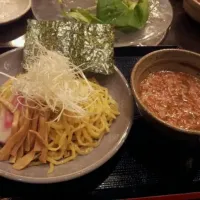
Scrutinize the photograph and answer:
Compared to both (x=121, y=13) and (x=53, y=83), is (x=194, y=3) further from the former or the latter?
(x=53, y=83)

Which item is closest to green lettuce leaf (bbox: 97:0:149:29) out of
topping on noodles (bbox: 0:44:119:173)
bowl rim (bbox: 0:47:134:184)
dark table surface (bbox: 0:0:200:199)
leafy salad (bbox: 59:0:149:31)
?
leafy salad (bbox: 59:0:149:31)

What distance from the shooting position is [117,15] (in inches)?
77.7

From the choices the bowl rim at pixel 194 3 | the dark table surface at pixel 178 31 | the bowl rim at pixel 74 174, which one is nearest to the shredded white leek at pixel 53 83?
the bowl rim at pixel 74 174

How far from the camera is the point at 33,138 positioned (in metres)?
1.32

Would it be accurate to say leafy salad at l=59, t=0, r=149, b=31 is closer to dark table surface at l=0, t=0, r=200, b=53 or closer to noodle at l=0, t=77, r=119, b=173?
dark table surface at l=0, t=0, r=200, b=53

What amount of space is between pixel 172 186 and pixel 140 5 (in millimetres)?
1124

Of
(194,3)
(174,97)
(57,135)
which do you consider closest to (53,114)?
(57,135)

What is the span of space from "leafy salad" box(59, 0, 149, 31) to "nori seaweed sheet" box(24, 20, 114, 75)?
0.27 metres

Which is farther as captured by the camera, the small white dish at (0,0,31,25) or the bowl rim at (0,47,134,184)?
the small white dish at (0,0,31,25)

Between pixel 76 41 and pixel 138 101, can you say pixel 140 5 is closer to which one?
pixel 76 41

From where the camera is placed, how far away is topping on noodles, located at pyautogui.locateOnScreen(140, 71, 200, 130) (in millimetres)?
1404

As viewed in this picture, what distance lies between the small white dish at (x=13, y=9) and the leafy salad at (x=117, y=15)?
0.28m

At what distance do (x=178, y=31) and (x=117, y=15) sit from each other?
1.44ft

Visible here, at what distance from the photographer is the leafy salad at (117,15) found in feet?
6.43
